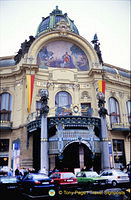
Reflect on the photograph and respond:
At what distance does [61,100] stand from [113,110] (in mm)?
8057

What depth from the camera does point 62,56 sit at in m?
29.4

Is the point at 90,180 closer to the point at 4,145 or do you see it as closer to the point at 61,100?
the point at 4,145

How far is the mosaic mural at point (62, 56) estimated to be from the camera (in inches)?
1124

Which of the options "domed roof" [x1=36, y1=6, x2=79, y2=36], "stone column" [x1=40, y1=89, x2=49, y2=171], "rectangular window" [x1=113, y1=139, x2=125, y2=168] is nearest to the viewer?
"stone column" [x1=40, y1=89, x2=49, y2=171]

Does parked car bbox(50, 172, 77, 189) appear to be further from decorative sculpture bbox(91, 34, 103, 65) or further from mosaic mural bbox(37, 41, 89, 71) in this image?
decorative sculpture bbox(91, 34, 103, 65)

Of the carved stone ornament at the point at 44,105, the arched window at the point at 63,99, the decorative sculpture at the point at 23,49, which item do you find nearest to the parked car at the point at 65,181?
the carved stone ornament at the point at 44,105

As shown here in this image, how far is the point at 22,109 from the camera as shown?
24781 millimetres

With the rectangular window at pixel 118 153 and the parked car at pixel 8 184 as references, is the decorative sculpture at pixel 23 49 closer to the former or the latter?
the rectangular window at pixel 118 153

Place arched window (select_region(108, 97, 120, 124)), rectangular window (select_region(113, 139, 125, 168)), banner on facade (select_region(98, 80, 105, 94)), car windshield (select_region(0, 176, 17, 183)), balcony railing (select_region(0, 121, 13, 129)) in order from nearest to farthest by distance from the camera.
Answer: car windshield (select_region(0, 176, 17, 183)) < balcony railing (select_region(0, 121, 13, 129)) < rectangular window (select_region(113, 139, 125, 168)) < banner on facade (select_region(98, 80, 105, 94)) < arched window (select_region(108, 97, 120, 124))

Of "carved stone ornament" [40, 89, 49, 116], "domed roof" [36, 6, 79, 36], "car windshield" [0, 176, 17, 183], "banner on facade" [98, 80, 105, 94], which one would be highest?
"domed roof" [36, 6, 79, 36]

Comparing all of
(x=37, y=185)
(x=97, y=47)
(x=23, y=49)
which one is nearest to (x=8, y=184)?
(x=37, y=185)

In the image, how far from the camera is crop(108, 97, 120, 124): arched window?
95.0 feet

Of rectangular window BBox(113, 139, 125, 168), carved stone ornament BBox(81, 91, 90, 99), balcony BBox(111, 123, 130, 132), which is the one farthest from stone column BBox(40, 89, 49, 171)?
rectangular window BBox(113, 139, 125, 168)

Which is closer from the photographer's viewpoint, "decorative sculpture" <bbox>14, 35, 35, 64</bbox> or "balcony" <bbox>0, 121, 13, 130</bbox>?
"balcony" <bbox>0, 121, 13, 130</bbox>
